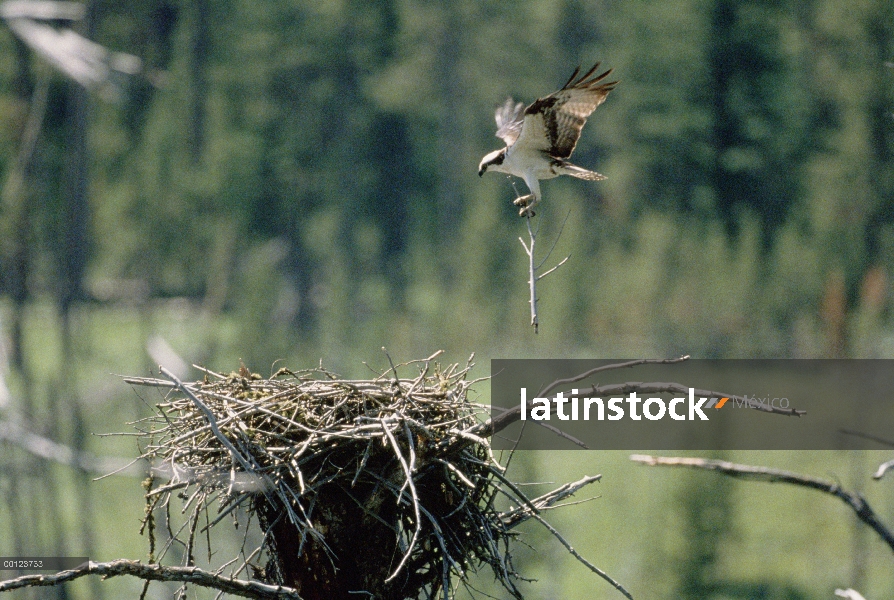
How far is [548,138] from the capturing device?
5.42m

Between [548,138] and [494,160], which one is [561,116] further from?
[494,160]

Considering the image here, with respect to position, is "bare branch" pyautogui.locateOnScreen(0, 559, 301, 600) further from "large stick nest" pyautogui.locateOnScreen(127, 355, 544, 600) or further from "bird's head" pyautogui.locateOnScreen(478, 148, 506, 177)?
"bird's head" pyautogui.locateOnScreen(478, 148, 506, 177)

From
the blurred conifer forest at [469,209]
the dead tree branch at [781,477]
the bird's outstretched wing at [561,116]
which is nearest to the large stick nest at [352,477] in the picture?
Answer: the bird's outstretched wing at [561,116]

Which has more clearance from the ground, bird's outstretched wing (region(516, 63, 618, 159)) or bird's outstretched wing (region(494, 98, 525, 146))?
bird's outstretched wing (region(494, 98, 525, 146))

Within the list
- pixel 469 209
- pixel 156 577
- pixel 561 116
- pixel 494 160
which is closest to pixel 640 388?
pixel 156 577

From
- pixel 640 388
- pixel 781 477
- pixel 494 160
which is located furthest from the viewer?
pixel 494 160

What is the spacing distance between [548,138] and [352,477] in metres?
2.01

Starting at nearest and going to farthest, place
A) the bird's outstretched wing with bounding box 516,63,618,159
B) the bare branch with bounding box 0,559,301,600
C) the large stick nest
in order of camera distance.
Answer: the bare branch with bounding box 0,559,301,600
the large stick nest
the bird's outstretched wing with bounding box 516,63,618,159

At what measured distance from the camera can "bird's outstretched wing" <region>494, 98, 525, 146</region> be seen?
6.26 meters

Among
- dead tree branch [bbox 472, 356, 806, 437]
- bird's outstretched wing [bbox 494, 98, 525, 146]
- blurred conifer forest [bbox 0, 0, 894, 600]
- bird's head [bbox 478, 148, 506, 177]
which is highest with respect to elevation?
blurred conifer forest [bbox 0, 0, 894, 600]

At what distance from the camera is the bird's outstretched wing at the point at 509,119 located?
626cm

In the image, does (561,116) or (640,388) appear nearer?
(640,388)

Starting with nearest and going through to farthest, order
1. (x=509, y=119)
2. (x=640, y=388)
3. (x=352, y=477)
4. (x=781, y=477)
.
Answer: (x=781, y=477) < (x=640, y=388) < (x=352, y=477) < (x=509, y=119)

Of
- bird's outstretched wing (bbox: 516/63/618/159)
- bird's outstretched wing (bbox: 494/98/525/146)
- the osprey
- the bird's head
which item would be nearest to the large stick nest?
the osprey
